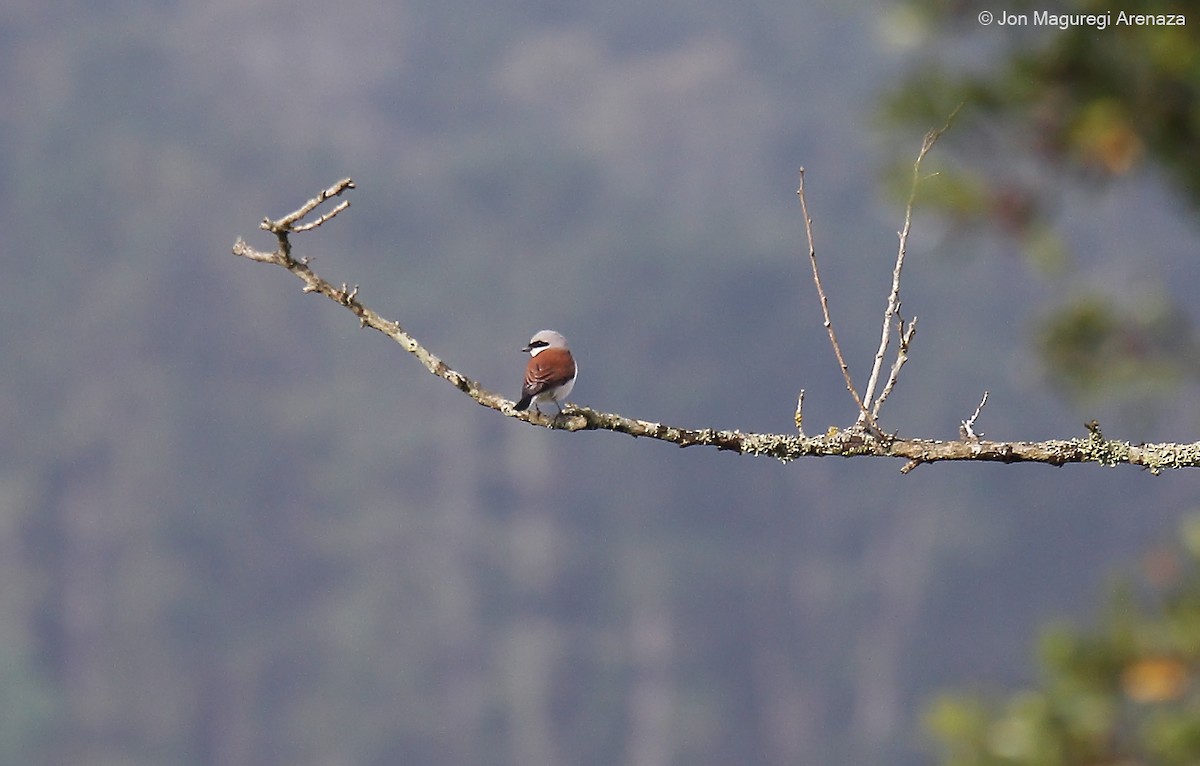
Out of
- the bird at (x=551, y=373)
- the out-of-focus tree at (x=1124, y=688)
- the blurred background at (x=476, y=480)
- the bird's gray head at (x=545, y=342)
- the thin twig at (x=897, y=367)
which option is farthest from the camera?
the blurred background at (x=476, y=480)

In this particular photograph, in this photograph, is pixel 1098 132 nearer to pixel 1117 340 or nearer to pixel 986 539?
pixel 1117 340

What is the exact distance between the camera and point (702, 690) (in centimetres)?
6981

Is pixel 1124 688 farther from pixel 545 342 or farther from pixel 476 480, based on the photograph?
pixel 476 480

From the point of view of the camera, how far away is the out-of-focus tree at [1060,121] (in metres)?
8.02

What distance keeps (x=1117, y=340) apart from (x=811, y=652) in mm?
64477

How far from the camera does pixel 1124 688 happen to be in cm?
757

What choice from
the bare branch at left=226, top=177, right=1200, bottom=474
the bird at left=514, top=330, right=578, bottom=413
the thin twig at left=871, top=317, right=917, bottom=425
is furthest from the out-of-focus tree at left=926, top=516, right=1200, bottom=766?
the thin twig at left=871, top=317, right=917, bottom=425

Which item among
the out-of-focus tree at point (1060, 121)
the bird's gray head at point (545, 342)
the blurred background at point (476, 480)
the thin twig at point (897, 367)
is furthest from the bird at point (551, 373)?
the blurred background at point (476, 480)

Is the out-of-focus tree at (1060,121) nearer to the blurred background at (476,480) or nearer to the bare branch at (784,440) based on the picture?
the bare branch at (784,440)

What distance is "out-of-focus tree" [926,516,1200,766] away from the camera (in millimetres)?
7410

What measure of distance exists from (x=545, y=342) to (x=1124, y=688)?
2.71 meters

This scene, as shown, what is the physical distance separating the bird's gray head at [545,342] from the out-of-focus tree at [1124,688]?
2263mm

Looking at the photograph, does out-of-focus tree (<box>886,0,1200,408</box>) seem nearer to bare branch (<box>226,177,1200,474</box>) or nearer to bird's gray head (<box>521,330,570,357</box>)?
bird's gray head (<box>521,330,570,357</box>)

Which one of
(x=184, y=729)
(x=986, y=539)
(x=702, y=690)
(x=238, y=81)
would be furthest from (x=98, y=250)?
(x=986, y=539)
